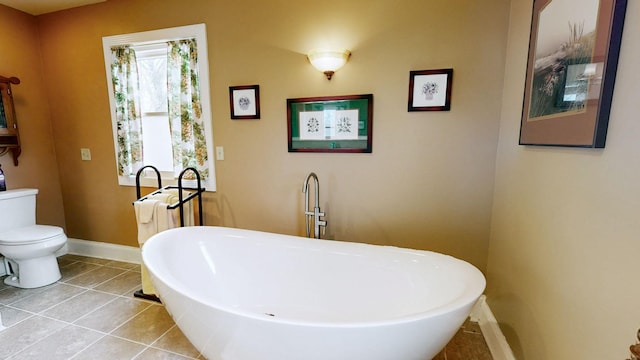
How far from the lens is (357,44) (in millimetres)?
1929

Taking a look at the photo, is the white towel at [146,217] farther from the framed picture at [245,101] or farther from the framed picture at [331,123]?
the framed picture at [331,123]

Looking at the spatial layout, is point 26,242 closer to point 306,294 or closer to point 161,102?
point 161,102

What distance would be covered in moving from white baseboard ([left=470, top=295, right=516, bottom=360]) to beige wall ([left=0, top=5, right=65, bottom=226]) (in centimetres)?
409

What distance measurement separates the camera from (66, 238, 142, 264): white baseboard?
279 cm

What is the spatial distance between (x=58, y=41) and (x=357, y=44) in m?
2.92

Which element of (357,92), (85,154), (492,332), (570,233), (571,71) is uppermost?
(357,92)

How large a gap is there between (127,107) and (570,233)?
10.6ft

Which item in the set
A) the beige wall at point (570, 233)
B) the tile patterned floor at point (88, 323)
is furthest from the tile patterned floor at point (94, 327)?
the beige wall at point (570, 233)

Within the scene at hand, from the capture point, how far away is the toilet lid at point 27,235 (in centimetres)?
216

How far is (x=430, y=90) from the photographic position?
1.84 m

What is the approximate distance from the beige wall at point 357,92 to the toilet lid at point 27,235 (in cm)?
103

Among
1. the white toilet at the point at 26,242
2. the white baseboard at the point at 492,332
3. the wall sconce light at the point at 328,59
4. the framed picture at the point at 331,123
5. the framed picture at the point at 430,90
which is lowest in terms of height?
the white baseboard at the point at 492,332

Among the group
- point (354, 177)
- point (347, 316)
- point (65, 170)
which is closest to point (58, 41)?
point (65, 170)

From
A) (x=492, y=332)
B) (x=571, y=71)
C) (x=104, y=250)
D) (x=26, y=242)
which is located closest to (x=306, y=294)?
(x=492, y=332)
